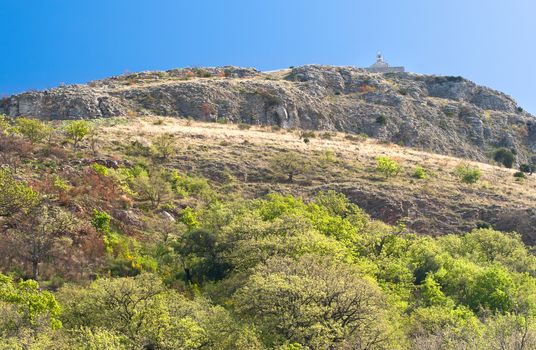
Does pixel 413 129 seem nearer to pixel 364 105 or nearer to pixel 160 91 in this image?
pixel 364 105

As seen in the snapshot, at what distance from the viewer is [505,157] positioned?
280 feet

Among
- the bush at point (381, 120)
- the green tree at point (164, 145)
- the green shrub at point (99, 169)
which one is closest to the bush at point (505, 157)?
the bush at point (381, 120)

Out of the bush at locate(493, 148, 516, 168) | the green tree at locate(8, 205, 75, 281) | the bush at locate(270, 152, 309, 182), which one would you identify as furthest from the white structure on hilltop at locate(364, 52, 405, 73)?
the green tree at locate(8, 205, 75, 281)

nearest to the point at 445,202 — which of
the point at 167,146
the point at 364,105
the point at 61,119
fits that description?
the point at 167,146

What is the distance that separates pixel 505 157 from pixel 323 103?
3156 centimetres

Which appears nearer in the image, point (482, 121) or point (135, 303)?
point (135, 303)

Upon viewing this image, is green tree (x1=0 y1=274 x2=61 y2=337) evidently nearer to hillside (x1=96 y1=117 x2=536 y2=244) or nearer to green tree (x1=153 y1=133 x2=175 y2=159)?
hillside (x1=96 y1=117 x2=536 y2=244)

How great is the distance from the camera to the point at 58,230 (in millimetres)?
32875

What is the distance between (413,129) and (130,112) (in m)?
47.7

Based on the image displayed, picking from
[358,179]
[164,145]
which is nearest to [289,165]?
[358,179]

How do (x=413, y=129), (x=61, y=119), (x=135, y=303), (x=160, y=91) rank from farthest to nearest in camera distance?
(x=413, y=129), (x=160, y=91), (x=61, y=119), (x=135, y=303)

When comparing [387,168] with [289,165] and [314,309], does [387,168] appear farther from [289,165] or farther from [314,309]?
[314,309]

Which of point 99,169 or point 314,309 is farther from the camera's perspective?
point 99,169

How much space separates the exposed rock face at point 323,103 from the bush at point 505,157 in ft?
7.57
